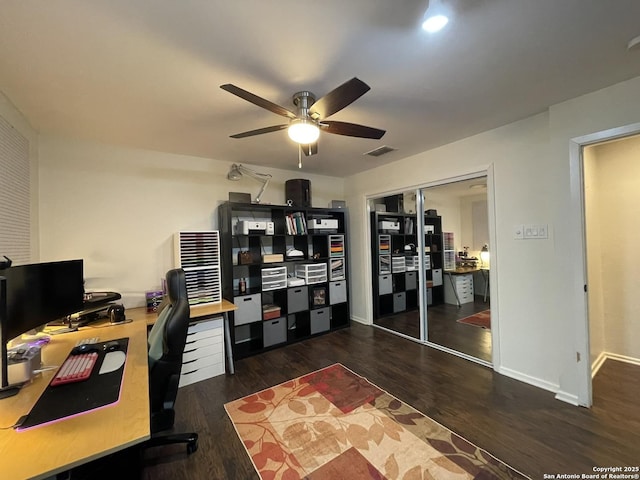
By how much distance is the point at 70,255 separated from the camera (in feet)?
8.19

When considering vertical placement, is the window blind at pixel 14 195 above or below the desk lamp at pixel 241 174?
below

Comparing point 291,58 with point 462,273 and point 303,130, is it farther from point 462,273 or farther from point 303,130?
point 462,273

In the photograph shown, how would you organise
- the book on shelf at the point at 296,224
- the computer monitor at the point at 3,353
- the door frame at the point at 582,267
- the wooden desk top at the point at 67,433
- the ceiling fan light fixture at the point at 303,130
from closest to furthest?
1. the wooden desk top at the point at 67,433
2. the computer monitor at the point at 3,353
3. the ceiling fan light fixture at the point at 303,130
4. the door frame at the point at 582,267
5. the book on shelf at the point at 296,224

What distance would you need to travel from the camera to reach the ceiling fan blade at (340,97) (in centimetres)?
134

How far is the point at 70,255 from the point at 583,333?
14.7 ft

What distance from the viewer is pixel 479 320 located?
3211 mm

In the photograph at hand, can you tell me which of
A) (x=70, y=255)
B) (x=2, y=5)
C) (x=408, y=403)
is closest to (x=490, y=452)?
(x=408, y=403)

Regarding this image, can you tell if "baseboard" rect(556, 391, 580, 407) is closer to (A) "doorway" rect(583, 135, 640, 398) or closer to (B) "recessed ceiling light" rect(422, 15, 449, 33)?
(A) "doorway" rect(583, 135, 640, 398)

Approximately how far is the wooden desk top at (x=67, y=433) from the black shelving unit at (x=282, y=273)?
1.80 meters

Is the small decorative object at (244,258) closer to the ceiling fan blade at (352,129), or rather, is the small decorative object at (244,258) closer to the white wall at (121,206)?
the white wall at (121,206)

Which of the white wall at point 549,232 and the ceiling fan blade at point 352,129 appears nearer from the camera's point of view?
the ceiling fan blade at point 352,129

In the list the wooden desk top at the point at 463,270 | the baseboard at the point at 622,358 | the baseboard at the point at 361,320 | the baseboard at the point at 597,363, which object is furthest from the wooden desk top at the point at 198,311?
the baseboard at the point at 622,358

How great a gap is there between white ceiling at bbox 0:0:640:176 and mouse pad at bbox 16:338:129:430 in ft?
5.60

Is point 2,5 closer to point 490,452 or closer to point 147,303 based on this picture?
point 147,303
